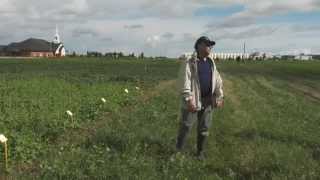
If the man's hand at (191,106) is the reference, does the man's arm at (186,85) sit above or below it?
above

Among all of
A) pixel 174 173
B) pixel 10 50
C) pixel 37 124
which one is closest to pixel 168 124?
pixel 37 124

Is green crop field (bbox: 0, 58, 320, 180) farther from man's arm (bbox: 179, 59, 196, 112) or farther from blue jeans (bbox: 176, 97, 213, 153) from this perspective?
man's arm (bbox: 179, 59, 196, 112)

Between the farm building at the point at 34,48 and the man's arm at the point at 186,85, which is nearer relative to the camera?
the man's arm at the point at 186,85

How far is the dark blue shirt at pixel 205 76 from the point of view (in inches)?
407

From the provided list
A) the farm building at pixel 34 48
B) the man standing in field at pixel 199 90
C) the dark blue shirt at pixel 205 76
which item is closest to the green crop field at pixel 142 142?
the man standing in field at pixel 199 90

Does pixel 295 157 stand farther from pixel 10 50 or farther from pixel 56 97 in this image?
pixel 10 50

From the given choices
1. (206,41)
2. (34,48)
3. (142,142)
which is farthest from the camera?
(34,48)

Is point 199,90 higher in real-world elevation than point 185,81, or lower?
lower

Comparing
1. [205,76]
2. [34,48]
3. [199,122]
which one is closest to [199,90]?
[205,76]

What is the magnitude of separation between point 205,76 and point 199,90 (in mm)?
236

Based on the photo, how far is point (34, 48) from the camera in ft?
580

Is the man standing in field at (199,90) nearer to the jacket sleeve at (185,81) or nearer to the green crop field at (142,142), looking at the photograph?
the jacket sleeve at (185,81)

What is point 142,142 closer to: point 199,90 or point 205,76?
point 199,90

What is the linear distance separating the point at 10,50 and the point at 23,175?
573 ft
